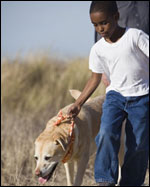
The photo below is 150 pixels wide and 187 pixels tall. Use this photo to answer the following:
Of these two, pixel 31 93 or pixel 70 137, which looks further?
pixel 31 93

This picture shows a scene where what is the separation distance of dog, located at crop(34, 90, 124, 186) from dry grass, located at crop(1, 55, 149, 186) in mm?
1737

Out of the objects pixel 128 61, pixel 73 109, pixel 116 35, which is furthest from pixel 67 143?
pixel 116 35

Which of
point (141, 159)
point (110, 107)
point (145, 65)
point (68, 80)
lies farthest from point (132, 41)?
point (68, 80)

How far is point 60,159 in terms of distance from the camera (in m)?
4.36

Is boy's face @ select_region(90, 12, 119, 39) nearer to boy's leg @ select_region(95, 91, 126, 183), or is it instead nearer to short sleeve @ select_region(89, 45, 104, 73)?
short sleeve @ select_region(89, 45, 104, 73)

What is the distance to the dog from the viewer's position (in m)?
4.21

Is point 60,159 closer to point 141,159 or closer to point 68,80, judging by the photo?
point 141,159

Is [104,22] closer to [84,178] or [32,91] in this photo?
[84,178]

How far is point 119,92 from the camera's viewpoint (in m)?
3.88

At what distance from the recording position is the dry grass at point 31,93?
723 centimetres

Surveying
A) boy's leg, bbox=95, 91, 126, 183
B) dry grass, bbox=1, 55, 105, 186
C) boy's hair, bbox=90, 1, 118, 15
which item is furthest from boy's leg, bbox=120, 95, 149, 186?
dry grass, bbox=1, 55, 105, 186

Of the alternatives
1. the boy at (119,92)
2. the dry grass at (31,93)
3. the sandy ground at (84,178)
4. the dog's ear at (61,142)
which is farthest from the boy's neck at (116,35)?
the dry grass at (31,93)

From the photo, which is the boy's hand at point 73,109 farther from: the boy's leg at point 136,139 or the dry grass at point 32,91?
the dry grass at point 32,91

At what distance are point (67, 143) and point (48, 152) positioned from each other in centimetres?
24
